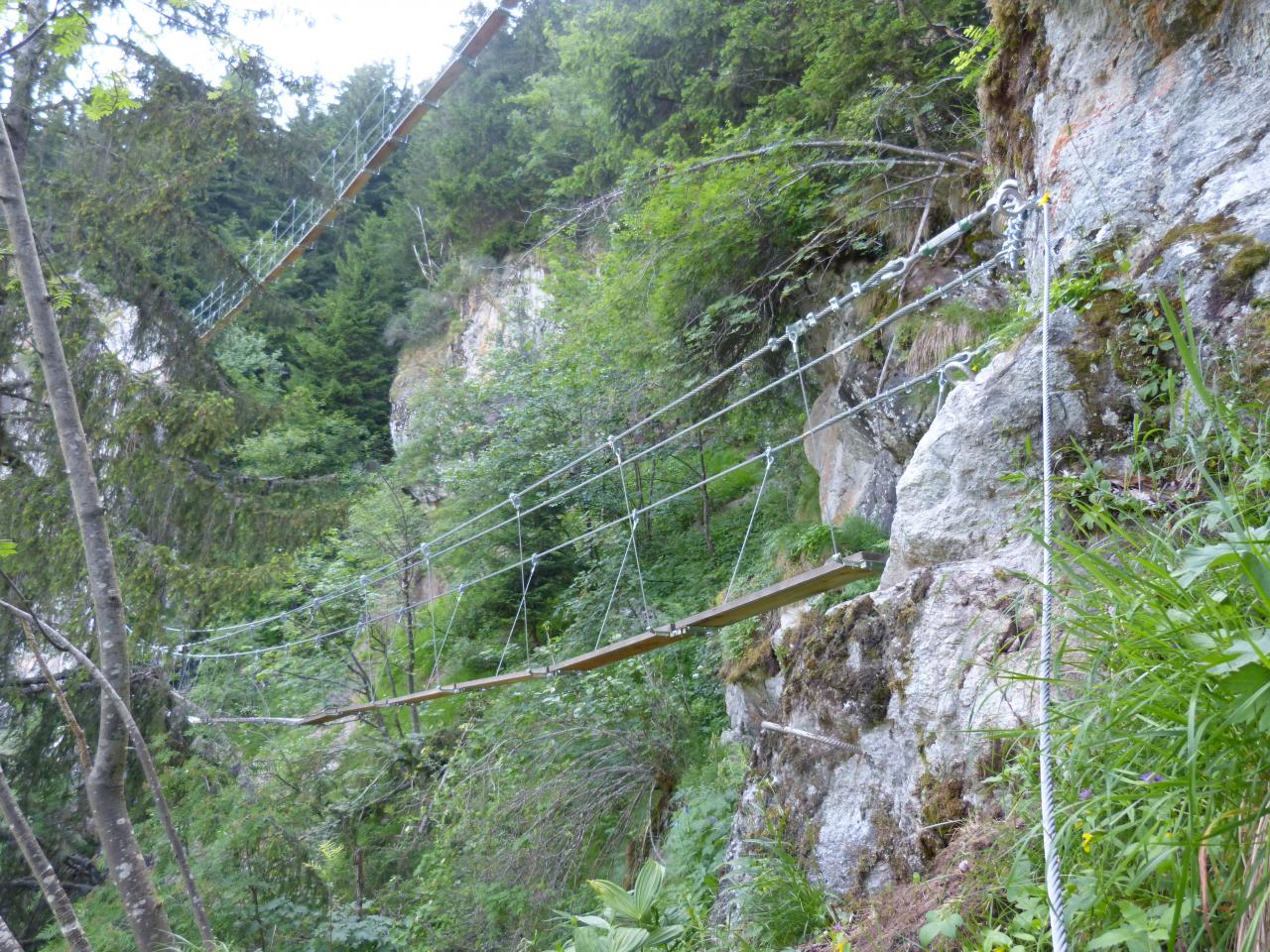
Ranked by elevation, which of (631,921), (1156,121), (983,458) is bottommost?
(631,921)

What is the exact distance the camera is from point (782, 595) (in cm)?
244

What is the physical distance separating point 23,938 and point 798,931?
242 inches

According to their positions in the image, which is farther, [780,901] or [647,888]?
[647,888]

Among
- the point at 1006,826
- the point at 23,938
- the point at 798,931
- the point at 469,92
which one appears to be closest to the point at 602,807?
the point at 798,931

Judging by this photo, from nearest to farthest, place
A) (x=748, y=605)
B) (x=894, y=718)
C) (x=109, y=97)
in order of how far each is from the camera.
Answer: (x=894, y=718) < (x=748, y=605) < (x=109, y=97)

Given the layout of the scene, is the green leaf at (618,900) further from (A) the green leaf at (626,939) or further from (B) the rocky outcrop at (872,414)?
(B) the rocky outcrop at (872,414)

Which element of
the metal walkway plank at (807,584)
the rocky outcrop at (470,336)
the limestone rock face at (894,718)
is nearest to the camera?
the limestone rock face at (894,718)

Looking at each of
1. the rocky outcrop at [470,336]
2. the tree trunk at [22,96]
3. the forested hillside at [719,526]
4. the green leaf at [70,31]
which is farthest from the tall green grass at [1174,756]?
the rocky outcrop at [470,336]

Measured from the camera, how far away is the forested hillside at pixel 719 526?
1209mm

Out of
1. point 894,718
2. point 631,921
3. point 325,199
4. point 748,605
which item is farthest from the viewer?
point 325,199

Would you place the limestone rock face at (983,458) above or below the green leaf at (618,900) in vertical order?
above

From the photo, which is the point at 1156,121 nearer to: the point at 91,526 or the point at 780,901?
the point at 780,901

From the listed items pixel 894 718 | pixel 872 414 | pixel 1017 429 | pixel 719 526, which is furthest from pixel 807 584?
pixel 719 526

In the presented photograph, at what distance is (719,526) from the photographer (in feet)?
21.7
